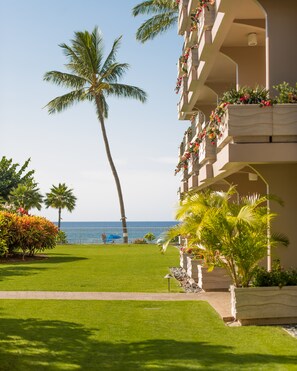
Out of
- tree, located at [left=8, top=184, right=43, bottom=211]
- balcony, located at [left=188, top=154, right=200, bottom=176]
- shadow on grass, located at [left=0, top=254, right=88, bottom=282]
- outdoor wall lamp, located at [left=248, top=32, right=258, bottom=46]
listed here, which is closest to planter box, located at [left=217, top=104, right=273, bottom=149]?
outdoor wall lamp, located at [left=248, top=32, right=258, bottom=46]

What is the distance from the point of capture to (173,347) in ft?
34.5

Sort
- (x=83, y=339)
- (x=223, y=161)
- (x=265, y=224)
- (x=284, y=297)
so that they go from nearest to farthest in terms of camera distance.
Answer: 1. (x=83, y=339)
2. (x=284, y=297)
3. (x=265, y=224)
4. (x=223, y=161)

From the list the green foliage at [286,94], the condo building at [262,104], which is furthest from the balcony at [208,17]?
the green foliage at [286,94]

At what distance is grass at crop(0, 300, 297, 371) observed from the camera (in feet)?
30.6

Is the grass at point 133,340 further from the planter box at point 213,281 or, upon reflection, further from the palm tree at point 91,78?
the palm tree at point 91,78

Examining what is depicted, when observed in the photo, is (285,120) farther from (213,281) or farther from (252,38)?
(213,281)

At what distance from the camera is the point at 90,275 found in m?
23.4

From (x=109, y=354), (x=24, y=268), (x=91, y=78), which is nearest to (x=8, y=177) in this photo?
(x=91, y=78)

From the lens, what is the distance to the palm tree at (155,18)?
42.7 meters

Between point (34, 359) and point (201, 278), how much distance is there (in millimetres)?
10096

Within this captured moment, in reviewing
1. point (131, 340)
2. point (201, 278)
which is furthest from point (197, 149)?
point (131, 340)

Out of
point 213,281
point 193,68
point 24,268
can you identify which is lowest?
point 213,281

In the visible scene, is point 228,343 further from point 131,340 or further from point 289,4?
point 289,4

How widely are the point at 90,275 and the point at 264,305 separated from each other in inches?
451
